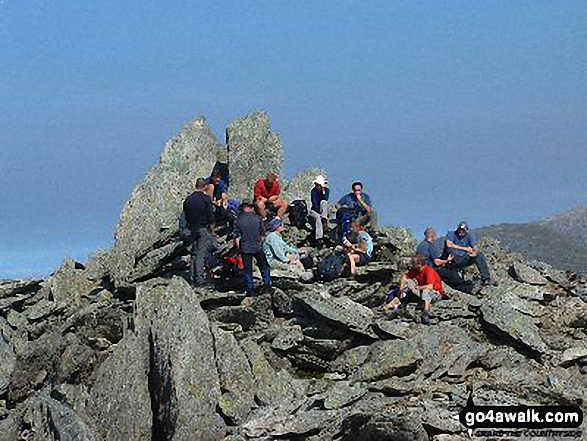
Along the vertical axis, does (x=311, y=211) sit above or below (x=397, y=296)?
above

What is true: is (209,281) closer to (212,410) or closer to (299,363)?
(299,363)

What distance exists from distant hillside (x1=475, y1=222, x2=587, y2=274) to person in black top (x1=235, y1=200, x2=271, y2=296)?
3058 cm

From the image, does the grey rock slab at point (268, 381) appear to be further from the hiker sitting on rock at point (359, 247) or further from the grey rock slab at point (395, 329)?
the hiker sitting on rock at point (359, 247)

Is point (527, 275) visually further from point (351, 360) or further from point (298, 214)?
point (351, 360)

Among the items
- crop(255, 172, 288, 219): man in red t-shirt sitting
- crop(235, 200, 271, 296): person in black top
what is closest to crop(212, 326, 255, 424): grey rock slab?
crop(235, 200, 271, 296): person in black top

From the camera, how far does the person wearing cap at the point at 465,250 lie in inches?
1185

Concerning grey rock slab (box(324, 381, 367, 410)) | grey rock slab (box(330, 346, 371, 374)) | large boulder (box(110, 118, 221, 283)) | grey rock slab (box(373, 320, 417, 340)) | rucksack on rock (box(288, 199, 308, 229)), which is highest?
large boulder (box(110, 118, 221, 283))

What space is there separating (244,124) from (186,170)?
3513 millimetres

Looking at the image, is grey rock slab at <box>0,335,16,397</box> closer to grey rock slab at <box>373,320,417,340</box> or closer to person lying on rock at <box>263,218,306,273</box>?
person lying on rock at <box>263,218,306,273</box>

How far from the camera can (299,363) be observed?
1013 inches

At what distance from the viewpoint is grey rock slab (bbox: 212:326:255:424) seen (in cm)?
2253

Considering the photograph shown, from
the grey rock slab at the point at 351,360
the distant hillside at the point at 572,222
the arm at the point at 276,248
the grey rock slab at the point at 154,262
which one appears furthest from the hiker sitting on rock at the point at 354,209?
the distant hillside at the point at 572,222

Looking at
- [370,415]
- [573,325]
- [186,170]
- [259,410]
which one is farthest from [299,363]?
[186,170]

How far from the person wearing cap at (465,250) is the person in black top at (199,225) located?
25.2 feet
